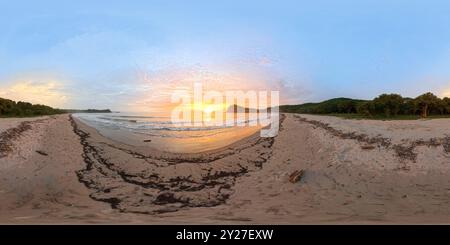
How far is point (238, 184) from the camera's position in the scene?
1470cm

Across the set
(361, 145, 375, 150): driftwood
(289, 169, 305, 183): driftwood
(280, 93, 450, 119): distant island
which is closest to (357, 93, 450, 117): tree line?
(280, 93, 450, 119): distant island

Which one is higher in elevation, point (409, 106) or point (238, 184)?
point (409, 106)

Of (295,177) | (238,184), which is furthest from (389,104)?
(238,184)

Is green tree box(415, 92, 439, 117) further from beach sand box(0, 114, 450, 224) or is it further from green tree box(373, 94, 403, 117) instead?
beach sand box(0, 114, 450, 224)

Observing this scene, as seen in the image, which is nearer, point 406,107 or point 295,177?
point 295,177

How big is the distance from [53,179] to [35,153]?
5.63 meters

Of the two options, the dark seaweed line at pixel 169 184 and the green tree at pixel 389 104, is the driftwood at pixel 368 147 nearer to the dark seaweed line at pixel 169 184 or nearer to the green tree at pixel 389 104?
the dark seaweed line at pixel 169 184

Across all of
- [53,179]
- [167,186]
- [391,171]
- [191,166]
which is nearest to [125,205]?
[167,186]

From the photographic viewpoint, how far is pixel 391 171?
14.4 m

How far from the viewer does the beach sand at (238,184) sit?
1005cm

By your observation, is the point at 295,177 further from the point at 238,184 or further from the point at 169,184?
the point at 169,184

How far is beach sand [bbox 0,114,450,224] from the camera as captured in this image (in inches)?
396

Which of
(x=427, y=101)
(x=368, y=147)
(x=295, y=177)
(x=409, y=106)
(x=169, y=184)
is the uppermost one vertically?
(x=427, y=101)
